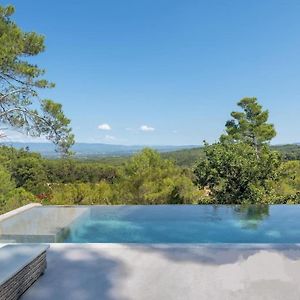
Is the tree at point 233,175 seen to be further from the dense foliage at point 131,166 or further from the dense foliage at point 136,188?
the dense foliage at point 136,188

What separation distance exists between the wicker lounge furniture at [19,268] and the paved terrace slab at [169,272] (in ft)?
0.34

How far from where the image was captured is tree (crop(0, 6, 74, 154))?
9.09 m

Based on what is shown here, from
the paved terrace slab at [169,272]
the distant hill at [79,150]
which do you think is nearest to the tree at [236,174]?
the distant hill at [79,150]

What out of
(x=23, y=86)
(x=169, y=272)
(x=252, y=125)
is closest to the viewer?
(x=169, y=272)

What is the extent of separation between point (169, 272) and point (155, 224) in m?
2.59

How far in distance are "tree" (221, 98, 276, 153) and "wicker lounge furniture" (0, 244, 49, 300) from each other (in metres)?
17.5

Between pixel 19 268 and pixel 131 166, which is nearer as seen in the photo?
pixel 19 268

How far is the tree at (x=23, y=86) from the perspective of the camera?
29.8ft

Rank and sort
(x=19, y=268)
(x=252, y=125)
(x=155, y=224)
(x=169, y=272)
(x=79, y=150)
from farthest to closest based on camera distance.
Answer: (x=252, y=125) < (x=79, y=150) < (x=155, y=224) < (x=169, y=272) < (x=19, y=268)

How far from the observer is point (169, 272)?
3916 millimetres

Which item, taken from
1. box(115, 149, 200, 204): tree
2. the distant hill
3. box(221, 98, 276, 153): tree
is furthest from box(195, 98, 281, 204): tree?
box(221, 98, 276, 153): tree

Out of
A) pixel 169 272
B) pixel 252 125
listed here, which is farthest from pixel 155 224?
pixel 252 125

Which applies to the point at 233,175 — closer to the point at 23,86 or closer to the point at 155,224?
the point at 155,224

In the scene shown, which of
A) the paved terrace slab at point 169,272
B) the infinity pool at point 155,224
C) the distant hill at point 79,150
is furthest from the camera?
the distant hill at point 79,150
